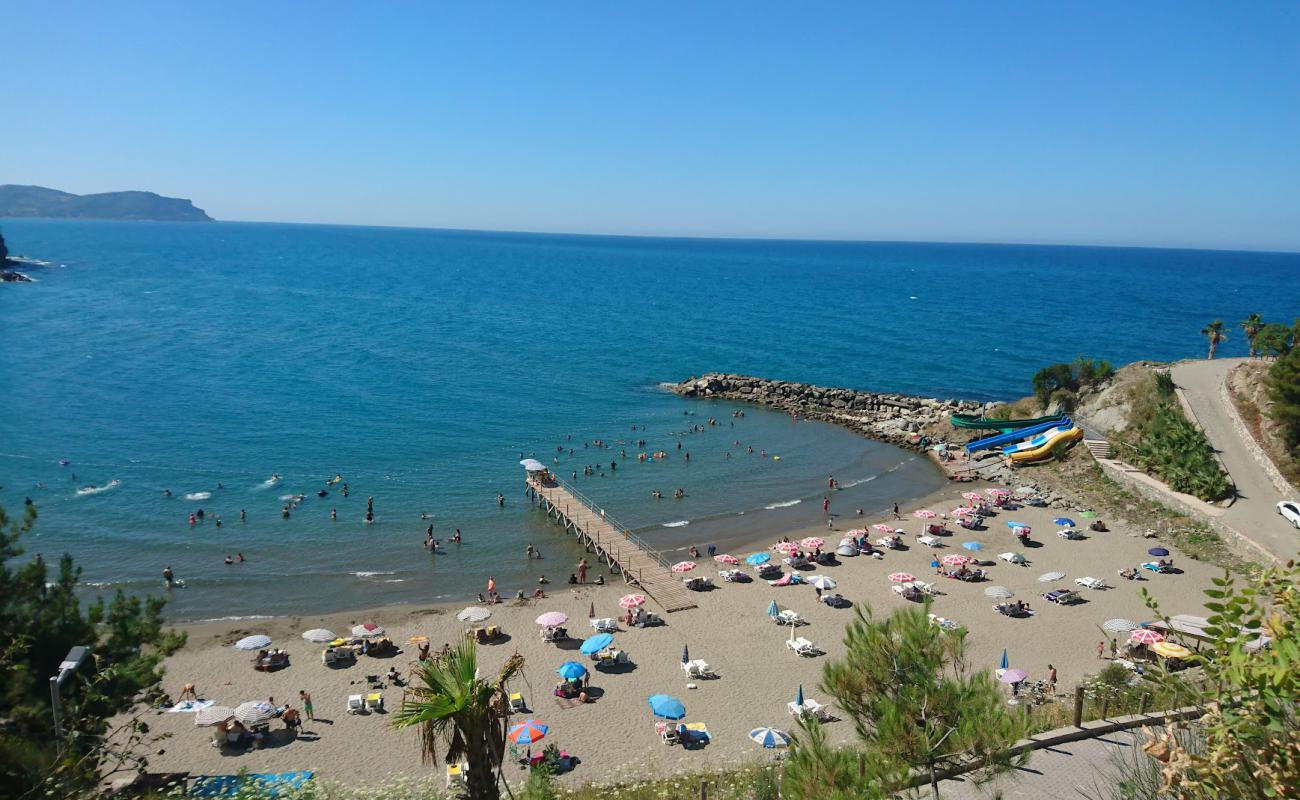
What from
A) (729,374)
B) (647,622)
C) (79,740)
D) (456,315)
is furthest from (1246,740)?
(456,315)

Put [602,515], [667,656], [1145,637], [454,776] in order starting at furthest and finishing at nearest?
[602,515]
[667,656]
[1145,637]
[454,776]

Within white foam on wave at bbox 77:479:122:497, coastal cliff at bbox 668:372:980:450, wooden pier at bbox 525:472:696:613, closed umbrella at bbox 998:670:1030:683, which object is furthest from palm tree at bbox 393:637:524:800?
coastal cliff at bbox 668:372:980:450

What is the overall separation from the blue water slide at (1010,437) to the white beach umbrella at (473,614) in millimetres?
34282

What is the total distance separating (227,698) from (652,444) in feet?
106

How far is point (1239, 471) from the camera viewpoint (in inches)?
1447

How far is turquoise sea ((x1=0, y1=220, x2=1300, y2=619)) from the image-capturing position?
37.0 meters

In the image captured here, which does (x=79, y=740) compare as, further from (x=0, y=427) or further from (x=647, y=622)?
(x=0, y=427)

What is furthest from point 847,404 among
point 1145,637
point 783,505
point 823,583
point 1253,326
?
point 1145,637

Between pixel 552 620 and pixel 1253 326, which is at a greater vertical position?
pixel 1253 326

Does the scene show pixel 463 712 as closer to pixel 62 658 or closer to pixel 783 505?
pixel 62 658

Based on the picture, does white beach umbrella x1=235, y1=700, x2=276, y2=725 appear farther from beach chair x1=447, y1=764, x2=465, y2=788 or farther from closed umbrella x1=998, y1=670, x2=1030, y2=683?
closed umbrella x1=998, y1=670, x2=1030, y2=683

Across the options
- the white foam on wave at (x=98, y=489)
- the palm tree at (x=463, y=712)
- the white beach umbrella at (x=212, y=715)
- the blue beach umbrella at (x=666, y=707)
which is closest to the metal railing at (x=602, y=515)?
the blue beach umbrella at (x=666, y=707)

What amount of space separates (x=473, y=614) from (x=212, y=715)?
9559 millimetres

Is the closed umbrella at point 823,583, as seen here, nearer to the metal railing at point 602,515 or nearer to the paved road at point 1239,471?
the metal railing at point 602,515
